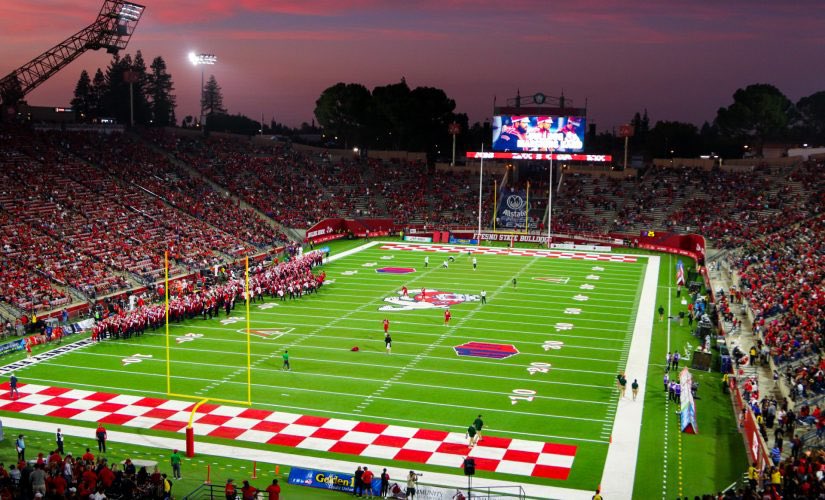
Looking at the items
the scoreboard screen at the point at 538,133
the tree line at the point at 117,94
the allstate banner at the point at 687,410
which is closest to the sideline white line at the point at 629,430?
the allstate banner at the point at 687,410

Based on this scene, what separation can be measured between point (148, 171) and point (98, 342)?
90.6ft

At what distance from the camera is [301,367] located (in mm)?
26312

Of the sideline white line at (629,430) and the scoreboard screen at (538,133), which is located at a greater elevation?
the scoreboard screen at (538,133)

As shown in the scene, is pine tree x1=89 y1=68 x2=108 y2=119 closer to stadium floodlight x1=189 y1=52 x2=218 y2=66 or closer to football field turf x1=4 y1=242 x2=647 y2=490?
stadium floodlight x1=189 y1=52 x2=218 y2=66

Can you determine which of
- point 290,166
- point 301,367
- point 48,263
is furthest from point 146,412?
point 290,166

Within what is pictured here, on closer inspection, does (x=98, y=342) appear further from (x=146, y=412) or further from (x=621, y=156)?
(x=621, y=156)

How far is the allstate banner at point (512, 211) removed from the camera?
62969 mm

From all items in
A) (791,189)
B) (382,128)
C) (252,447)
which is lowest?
(252,447)

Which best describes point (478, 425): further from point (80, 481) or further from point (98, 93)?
point (98, 93)

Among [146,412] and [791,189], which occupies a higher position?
[791,189]

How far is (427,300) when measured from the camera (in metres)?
37.2

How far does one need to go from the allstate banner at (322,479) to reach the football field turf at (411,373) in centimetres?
136

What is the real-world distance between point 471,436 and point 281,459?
14.7 feet

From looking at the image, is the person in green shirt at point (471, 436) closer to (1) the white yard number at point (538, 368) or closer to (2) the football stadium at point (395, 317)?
(2) the football stadium at point (395, 317)
